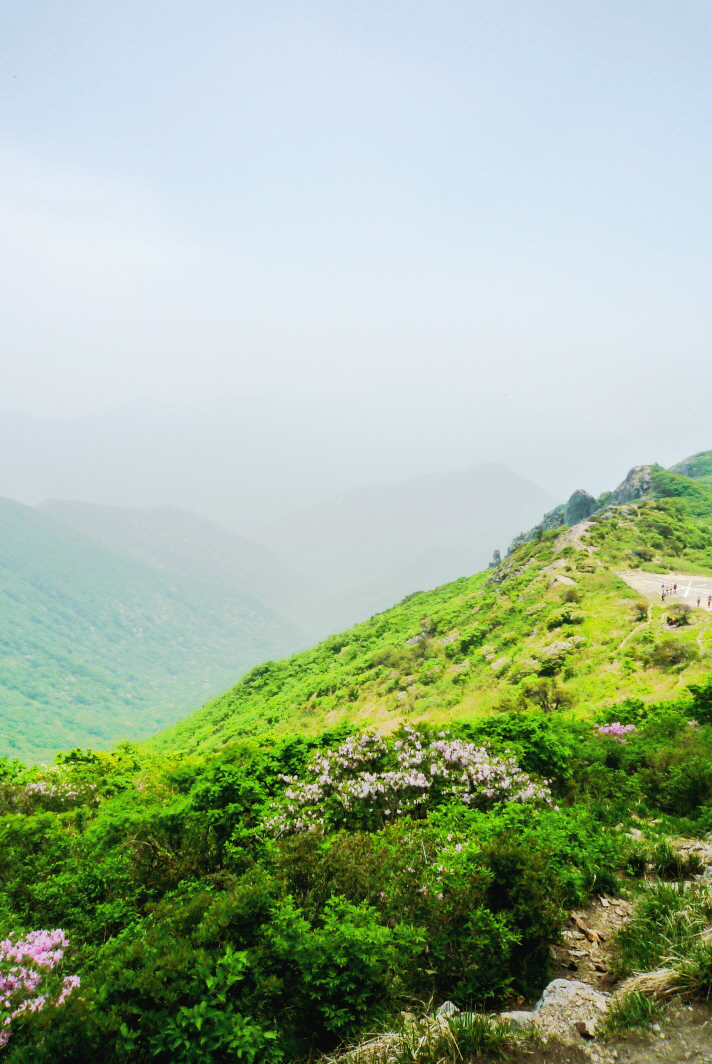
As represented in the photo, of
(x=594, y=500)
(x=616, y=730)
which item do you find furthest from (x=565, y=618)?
(x=594, y=500)

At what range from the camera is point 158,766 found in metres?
14.1

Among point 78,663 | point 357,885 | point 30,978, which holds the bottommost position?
point 78,663

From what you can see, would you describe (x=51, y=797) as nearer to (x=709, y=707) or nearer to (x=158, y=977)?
(x=158, y=977)

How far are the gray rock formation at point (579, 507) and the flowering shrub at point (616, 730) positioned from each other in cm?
4601

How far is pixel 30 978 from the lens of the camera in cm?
473

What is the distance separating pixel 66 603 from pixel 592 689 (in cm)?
18897

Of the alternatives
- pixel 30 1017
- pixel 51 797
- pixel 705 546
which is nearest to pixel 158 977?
pixel 30 1017

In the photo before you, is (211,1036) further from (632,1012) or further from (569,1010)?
(632,1012)

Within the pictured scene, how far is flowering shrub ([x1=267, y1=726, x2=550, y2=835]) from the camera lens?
8.10 m

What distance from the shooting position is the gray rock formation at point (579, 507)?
54125 mm

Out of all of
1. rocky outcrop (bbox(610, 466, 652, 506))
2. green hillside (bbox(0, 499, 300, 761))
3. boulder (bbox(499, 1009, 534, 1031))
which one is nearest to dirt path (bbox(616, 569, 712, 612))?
boulder (bbox(499, 1009, 534, 1031))

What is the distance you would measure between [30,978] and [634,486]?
61370 mm

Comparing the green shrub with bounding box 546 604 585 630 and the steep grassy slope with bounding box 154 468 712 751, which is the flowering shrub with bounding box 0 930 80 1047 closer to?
the steep grassy slope with bounding box 154 468 712 751

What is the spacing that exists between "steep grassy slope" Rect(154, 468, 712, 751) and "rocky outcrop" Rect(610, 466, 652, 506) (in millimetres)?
9286
